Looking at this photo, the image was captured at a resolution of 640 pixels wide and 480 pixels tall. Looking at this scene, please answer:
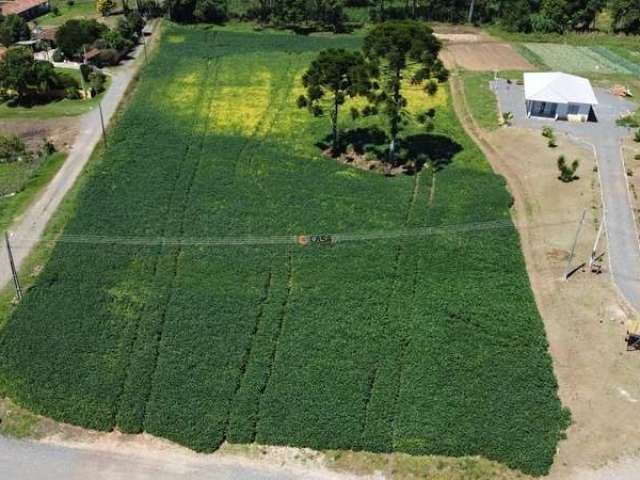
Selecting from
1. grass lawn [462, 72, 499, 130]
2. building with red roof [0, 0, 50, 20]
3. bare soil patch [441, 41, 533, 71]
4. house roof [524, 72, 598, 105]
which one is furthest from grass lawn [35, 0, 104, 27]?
house roof [524, 72, 598, 105]

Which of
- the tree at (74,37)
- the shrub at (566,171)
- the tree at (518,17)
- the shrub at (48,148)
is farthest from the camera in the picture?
the tree at (518,17)

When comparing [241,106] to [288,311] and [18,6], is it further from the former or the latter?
[18,6]

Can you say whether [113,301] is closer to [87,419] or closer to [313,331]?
[87,419]

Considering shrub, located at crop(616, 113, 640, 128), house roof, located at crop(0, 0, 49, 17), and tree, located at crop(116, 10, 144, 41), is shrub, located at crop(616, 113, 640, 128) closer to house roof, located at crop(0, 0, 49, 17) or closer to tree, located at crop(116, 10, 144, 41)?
tree, located at crop(116, 10, 144, 41)

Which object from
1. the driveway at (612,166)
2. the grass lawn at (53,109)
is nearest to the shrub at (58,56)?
the grass lawn at (53,109)

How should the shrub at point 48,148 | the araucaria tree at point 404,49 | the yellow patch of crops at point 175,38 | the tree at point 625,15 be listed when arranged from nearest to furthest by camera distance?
the araucaria tree at point 404,49 → the shrub at point 48,148 → the yellow patch of crops at point 175,38 → the tree at point 625,15

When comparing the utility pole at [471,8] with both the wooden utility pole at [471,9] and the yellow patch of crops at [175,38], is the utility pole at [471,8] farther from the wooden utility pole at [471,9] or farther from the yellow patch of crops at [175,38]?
the yellow patch of crops at [175,38]
